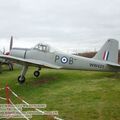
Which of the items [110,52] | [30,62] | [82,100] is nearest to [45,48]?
[30,62]

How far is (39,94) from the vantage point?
13.4 meters

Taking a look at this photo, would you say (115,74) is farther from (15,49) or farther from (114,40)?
(15,49)

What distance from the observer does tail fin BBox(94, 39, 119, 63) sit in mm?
18484

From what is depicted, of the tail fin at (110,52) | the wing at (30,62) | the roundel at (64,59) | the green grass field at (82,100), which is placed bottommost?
the green grass field at (82,100)

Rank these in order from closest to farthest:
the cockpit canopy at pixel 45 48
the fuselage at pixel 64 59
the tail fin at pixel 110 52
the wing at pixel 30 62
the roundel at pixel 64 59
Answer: the wing at pixel 30 62, the fuselage at pixel 64 59, the tail fin at pixel 110 52, the roundel at pixel 64 59, the cockpit canopy at pixel 45 48

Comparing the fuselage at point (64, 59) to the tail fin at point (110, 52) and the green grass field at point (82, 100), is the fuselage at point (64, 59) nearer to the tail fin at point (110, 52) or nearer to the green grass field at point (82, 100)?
the tail fin at point (110, 52)

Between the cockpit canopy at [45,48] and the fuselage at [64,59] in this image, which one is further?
the cockpit canopy at [45,48]

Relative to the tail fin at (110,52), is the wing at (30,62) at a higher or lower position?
lower

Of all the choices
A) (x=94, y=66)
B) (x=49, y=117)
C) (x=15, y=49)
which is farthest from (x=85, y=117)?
(x=15, y=49)

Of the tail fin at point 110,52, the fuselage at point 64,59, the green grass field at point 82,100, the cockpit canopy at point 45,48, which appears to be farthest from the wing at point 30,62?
the tail fin at point 110,52

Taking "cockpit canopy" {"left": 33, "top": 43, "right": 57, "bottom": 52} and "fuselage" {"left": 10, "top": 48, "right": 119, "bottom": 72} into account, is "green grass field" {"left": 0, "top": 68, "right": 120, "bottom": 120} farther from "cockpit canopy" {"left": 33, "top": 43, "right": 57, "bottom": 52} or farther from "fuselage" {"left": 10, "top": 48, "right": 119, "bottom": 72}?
"cockpit canopy" {"left": 33, "top": 43, "right": 57, "bottom": 52}

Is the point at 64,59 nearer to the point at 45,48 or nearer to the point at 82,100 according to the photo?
the point at 45,48

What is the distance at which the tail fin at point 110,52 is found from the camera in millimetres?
18484

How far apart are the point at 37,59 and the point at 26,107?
8802 millimetres
